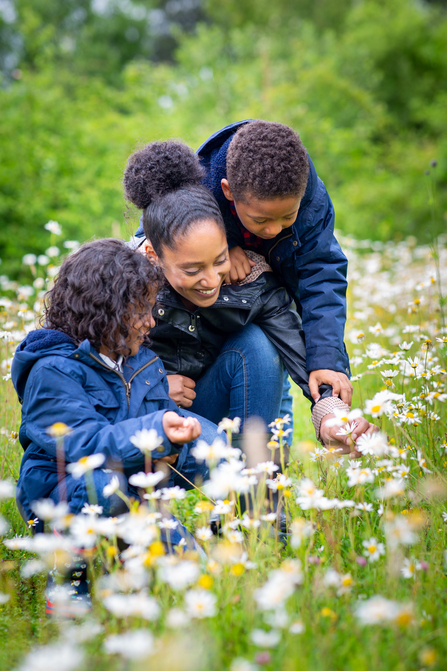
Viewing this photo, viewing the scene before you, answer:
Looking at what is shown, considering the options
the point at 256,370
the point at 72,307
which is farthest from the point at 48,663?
the point at 256,370

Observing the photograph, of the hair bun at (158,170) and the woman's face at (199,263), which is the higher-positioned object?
the hair bun at (158,170)

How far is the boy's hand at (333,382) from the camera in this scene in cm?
224

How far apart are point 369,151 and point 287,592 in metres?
10.8

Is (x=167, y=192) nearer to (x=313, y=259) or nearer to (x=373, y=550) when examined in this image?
(x=313, y=259)

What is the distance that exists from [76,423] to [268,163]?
1.19 metres

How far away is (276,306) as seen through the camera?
2.52m

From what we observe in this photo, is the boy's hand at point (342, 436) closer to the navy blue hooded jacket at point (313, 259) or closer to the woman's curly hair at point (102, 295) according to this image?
the navy blue hooded jacket at point (313, 259)

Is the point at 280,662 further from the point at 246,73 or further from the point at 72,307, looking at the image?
the point at 246,73

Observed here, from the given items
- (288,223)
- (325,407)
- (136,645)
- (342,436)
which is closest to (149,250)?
(288,223)

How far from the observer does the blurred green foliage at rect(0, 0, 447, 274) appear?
24.3 ft

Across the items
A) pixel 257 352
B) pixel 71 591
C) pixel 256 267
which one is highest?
pixel 256 267

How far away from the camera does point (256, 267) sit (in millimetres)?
2498

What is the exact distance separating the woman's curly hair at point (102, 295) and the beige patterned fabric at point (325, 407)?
0.77 meters

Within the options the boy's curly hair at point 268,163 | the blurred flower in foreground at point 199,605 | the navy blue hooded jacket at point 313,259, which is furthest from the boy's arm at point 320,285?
the blurred flower in foreground at point 199,605
